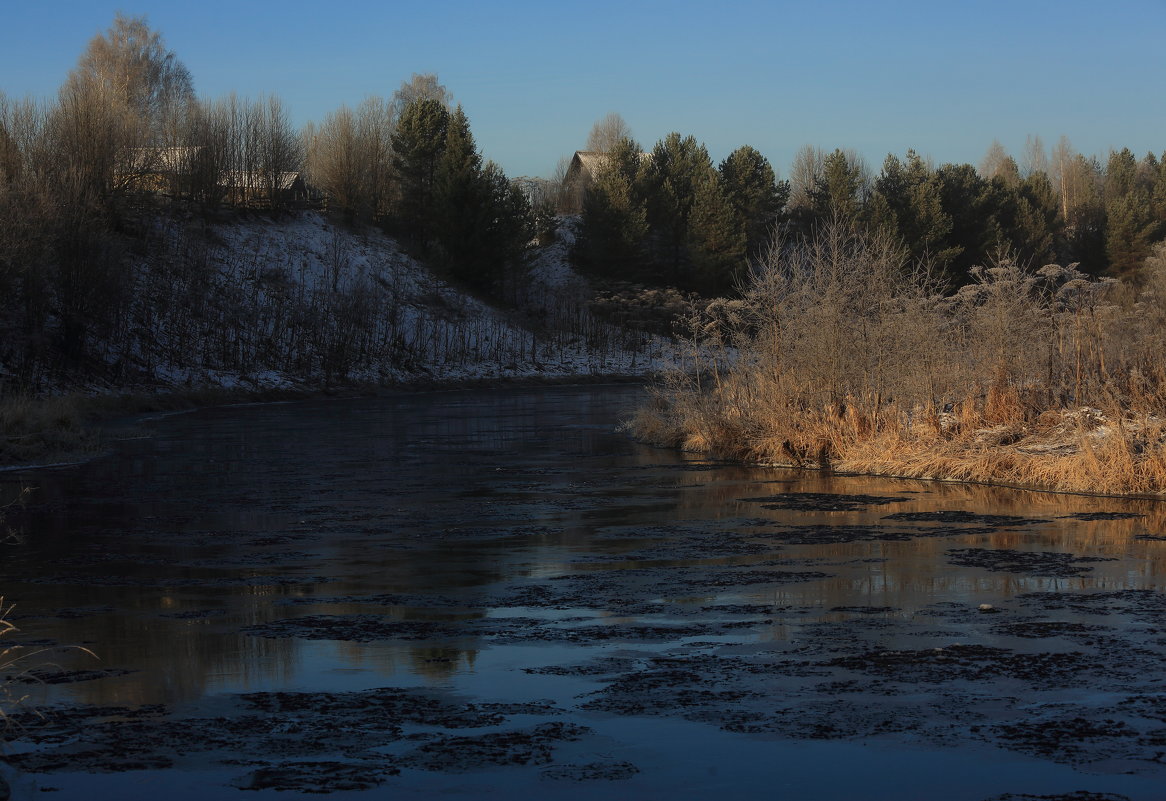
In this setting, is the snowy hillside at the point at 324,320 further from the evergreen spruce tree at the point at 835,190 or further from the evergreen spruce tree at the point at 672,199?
the evergreen spruce tree at the point at 835,190

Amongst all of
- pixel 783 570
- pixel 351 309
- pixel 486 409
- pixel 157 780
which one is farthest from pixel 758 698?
pixel 351 309

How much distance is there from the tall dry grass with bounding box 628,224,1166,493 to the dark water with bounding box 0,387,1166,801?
1651 mm

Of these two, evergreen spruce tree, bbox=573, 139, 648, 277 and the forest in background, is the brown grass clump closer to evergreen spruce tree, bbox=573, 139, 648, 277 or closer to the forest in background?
the forest in background

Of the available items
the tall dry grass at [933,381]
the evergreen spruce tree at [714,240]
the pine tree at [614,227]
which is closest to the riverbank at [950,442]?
the tall dry grass at [933,381]

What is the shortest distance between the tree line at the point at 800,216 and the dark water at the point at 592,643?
166 ft

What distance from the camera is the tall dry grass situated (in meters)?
19.2

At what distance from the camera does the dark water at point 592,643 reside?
6559 millimetres

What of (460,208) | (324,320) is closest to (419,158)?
(460,208)

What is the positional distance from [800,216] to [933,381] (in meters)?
58.7

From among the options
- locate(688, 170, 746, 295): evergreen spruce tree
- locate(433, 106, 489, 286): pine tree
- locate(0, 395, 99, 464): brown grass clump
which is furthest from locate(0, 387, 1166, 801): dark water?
locate(688, 170, 746, 295): evergreen spruce tree

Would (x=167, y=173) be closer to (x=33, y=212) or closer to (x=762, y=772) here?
(x=33, y=212)

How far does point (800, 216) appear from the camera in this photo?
7862 centimetres

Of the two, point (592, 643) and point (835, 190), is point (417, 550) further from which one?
point (835, 190)

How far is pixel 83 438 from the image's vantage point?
2564cm
